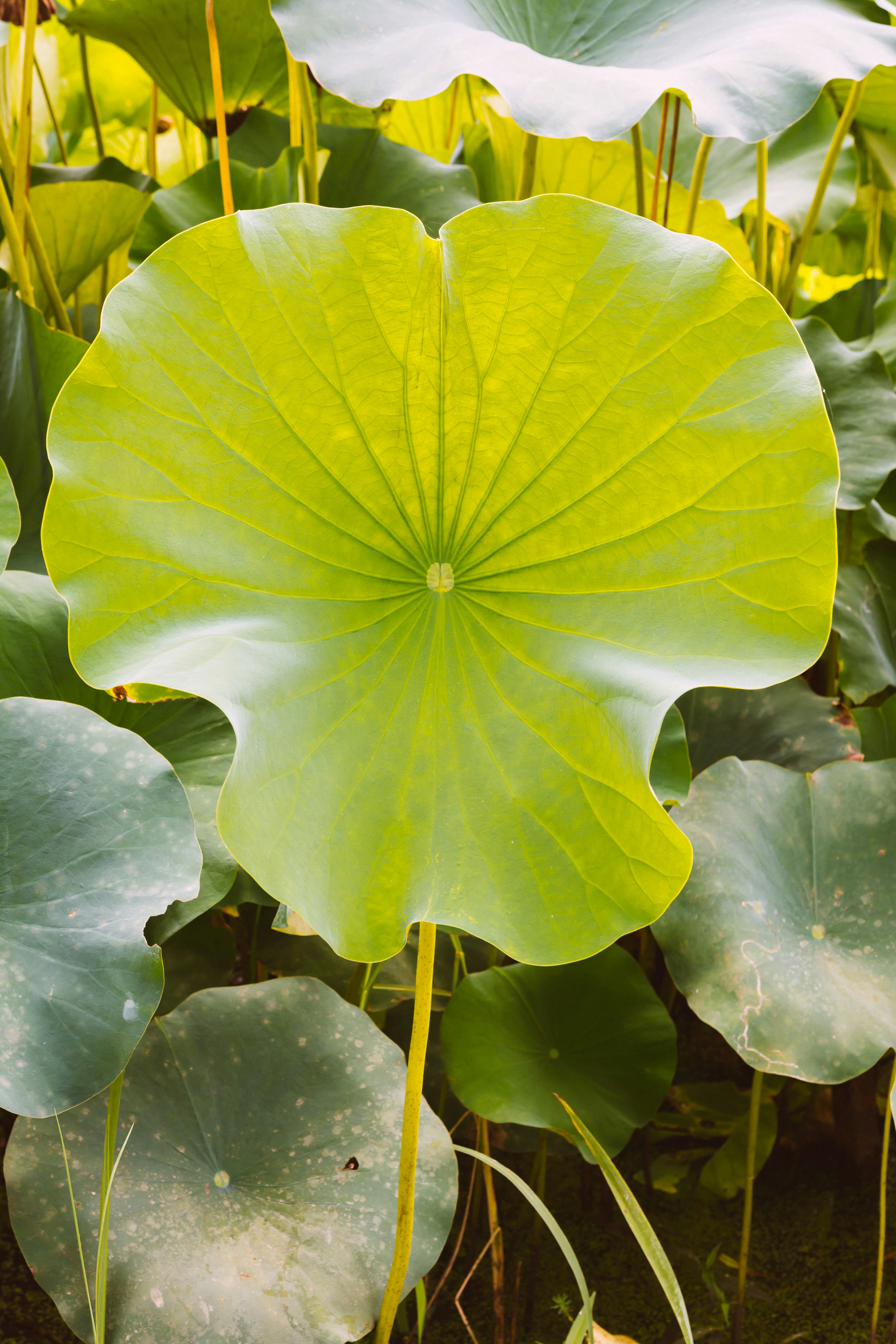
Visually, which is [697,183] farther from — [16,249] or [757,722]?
[16,249]

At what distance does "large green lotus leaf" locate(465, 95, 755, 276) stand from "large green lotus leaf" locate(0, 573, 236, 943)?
82 centimetres

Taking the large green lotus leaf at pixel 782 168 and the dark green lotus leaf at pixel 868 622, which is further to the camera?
the large green lotus leaf at pixel 782 168

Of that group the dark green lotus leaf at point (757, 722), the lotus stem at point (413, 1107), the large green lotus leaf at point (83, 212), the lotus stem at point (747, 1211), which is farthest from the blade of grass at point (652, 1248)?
the large green lotus leaf at point (83, 212)

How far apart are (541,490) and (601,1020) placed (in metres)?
0.59

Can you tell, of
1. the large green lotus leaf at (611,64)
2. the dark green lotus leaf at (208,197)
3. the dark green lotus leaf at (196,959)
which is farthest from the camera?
the dark green lotus leaf at (208,197)

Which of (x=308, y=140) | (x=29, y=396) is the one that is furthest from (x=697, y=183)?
(x=29, y=396)

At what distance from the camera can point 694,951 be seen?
2.62 feet

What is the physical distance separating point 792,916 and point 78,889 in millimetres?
631

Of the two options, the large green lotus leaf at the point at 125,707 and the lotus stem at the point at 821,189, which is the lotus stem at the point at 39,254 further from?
the lotus stem at the point at 821,189

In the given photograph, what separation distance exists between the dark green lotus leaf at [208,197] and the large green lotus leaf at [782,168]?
1.87 feet

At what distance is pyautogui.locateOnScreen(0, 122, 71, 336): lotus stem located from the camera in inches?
37.4

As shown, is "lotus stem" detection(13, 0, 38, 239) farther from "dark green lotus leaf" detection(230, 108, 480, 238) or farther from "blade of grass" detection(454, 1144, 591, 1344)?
"blade of grass" detection(454, 1144, 591, 1344)

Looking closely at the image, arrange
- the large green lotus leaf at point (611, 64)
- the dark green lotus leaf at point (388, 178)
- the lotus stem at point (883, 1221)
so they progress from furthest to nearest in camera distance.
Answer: the dark green lotus leaf at point (388, 178), the lotus stem at point (883, 1221), the large green lotus leaf at point (611, 64)

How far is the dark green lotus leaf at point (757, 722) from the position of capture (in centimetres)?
108
